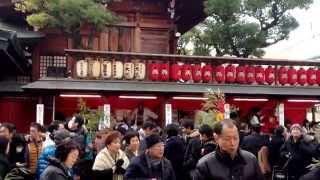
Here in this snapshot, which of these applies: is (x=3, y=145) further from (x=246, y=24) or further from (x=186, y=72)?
(x=246, y=24)

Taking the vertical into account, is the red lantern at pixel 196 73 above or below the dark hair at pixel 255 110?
above

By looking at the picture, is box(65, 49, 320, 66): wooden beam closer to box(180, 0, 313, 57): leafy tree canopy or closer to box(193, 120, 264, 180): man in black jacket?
box(180, 0, 313, 57): leafy tree canopy

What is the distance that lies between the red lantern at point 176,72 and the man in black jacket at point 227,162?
1441 cm

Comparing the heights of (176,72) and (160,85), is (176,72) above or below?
above

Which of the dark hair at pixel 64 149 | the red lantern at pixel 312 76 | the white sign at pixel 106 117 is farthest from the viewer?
the red lantern at pixel 312 76

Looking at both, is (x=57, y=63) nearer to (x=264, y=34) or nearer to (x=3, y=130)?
(x=264, y=34)

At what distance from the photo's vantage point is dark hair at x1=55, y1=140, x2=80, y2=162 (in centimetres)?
549

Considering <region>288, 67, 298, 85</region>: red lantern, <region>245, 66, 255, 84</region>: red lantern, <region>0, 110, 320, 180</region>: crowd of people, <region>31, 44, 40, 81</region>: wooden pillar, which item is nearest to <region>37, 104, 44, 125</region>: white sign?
<region>31, 44, 40, 81</region>: wooden pillar

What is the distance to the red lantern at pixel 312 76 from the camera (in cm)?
2011

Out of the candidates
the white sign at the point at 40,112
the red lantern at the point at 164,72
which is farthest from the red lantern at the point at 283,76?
the white sign at the point at 40,112

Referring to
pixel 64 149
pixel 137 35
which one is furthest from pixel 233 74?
pixel 64 149

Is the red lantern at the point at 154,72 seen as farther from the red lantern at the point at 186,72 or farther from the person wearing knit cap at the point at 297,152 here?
the person wearing knit cap at the point at 297,152

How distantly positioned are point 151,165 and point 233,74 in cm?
1341

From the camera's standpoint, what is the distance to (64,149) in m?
5.53
